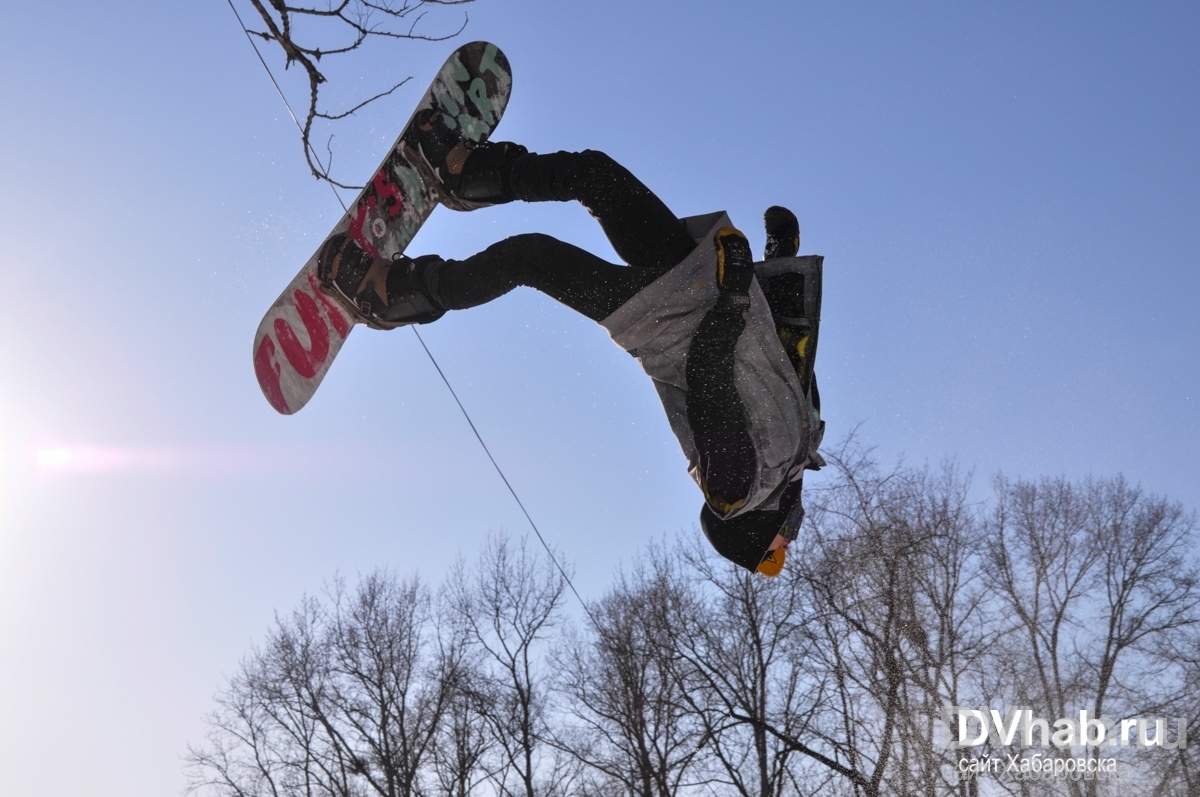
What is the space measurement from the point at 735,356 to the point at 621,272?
481 mm

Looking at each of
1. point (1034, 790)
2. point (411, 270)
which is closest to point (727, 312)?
point (411, 270)

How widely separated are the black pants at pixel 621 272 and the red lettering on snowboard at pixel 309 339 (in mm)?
1554

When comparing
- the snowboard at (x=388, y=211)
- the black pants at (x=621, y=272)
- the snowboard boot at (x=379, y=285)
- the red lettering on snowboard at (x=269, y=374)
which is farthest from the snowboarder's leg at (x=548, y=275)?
the red lettering on snowboard at (x=269, y=374)

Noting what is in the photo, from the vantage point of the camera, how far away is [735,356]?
3221 mm

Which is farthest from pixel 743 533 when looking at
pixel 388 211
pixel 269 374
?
pixel 269 374

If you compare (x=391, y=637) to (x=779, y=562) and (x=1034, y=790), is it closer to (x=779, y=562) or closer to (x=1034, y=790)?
(x=1034, y=790)

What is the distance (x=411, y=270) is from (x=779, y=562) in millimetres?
1899

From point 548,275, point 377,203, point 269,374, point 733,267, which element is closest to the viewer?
point 733,267

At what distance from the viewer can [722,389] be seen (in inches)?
126

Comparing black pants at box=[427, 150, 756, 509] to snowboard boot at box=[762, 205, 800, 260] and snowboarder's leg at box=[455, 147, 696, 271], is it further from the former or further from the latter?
snowboard boot at box=[762, 205, 800, 260]

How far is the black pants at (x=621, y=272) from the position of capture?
3.09 meters

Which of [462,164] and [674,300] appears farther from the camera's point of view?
[462,164]

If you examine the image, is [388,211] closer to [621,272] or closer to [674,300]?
[621,272]

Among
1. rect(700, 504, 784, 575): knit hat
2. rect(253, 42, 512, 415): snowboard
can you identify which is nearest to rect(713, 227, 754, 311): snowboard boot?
rect(700, 504, 784, 575): knit hat
